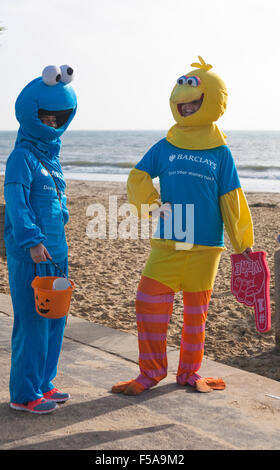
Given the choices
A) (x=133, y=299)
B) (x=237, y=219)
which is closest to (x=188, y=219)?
(x=237, y=219)

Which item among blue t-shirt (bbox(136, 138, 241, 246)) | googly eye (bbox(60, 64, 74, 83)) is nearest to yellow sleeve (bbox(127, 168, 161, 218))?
blue t-shirt (bbox(136, 138, 241, 246))

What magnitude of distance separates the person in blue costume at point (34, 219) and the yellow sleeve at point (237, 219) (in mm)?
976

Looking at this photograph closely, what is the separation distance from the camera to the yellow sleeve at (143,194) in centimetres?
362

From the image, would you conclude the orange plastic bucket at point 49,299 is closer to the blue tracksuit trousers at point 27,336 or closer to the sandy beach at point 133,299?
the blue tracksuit trousers at point 27,336

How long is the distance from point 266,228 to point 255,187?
1126 cm

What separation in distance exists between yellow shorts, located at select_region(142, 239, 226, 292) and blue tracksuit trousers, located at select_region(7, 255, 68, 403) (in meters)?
0.66

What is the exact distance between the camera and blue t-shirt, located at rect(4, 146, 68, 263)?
119 inches

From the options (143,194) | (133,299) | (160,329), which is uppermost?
(143,194)

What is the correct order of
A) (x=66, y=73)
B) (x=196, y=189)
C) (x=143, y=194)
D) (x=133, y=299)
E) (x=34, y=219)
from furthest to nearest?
(x=133, y=299) → (x=143, y=194) → (x=196, y=189) → (x=66, y=73) → (x=34, y=219)

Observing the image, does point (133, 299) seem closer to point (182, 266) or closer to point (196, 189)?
point (182, 266)

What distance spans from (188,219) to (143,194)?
1.08 ft

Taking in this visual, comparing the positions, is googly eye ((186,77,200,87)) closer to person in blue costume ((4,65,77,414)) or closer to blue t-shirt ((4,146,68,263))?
person in blue costume ((4,65,77,414))

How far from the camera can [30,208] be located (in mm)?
3127

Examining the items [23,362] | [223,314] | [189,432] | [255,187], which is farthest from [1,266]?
[255,187]
